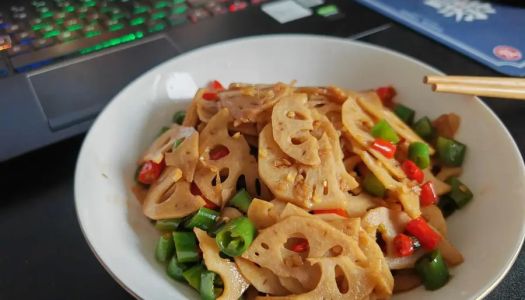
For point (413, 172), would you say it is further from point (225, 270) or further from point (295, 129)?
point (225, 270)

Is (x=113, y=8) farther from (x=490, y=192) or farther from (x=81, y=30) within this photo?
(x=490, y=192)

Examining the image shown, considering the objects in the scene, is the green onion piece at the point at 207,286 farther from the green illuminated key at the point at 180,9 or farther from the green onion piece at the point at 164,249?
the green illuminated key at the point at 180,9

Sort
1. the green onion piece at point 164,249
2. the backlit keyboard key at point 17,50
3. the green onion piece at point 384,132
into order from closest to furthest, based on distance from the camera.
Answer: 1. the green onion piece at point 164,249
2. the green onion piece at point 384,132
3. the backlit keyboard key at point 17,50

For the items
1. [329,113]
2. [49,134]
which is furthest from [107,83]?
[329,113]

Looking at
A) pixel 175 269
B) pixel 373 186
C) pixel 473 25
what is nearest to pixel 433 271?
pixel 373 186

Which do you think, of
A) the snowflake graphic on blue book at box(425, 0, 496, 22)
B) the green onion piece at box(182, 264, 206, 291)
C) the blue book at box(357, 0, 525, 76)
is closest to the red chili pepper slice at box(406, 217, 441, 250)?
the green onion piece at box(182, 264, 206, 291)

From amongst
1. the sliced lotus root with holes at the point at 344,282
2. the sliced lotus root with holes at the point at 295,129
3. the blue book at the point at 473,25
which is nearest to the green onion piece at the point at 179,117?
the sliced lotus root with holes at the point at 295,129
